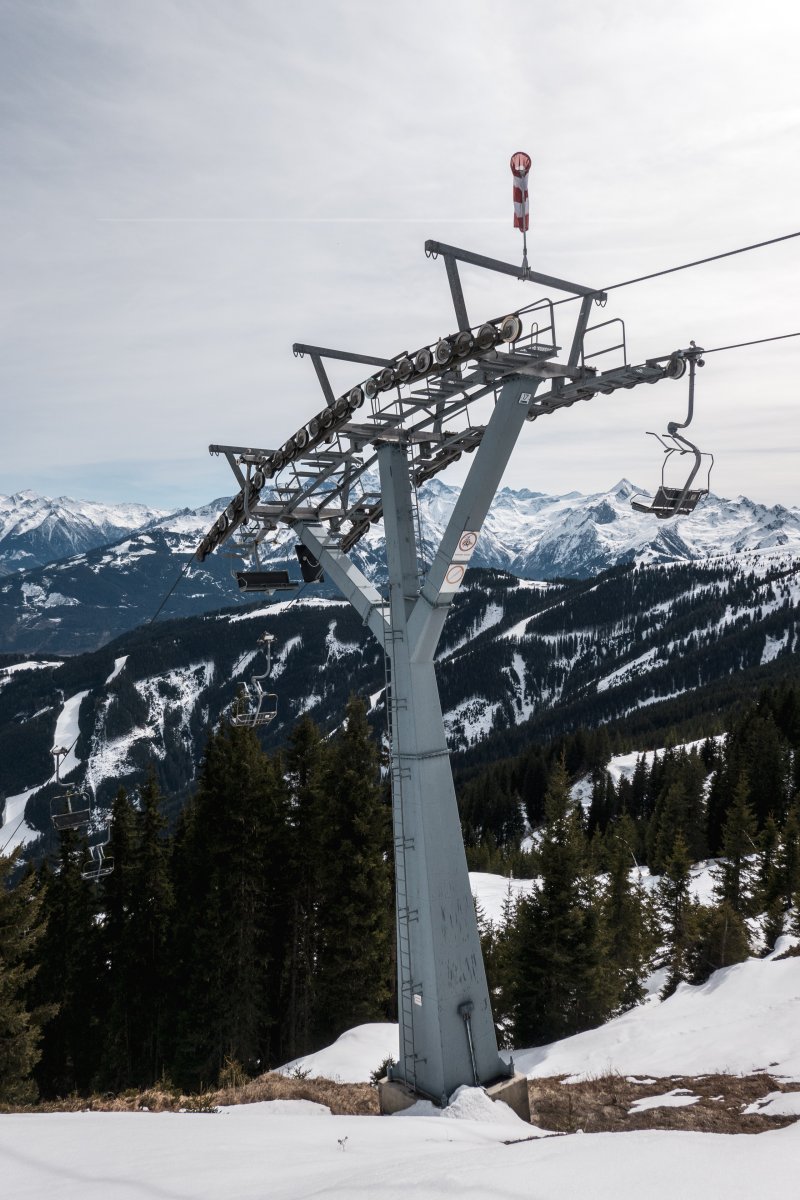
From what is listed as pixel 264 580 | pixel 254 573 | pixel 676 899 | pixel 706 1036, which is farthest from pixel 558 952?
pixel 676 899

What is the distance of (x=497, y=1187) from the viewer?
610 centimetres

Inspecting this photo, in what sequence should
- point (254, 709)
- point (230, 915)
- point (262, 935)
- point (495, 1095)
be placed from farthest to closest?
point (262, 935)
point (230, 915)
point (254, 709)
point (495, 1095)

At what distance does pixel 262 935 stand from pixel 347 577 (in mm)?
17022

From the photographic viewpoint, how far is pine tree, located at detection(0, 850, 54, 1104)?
20906 mm

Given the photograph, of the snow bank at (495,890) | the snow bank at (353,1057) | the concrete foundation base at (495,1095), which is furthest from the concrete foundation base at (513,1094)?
the snow bank at (495,890)

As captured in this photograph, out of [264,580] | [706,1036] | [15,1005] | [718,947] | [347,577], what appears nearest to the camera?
[347,577]

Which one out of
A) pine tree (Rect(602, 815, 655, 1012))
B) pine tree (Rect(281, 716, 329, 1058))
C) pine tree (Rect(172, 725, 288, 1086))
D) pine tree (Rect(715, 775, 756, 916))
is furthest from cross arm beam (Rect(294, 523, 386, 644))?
pine tree (Rect(715, 775, 756, 916))

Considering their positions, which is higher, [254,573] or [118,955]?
[254,573]

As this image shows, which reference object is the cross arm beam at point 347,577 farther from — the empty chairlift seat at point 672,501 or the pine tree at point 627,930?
the pine tree at point 627,930

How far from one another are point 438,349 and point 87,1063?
101 ft

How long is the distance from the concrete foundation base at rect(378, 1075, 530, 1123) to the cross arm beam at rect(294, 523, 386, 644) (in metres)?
7.07

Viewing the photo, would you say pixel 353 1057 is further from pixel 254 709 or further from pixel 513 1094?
pixel 254 709

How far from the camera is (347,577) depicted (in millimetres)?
14422

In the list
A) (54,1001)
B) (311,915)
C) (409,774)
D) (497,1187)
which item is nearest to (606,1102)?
(409,774)
